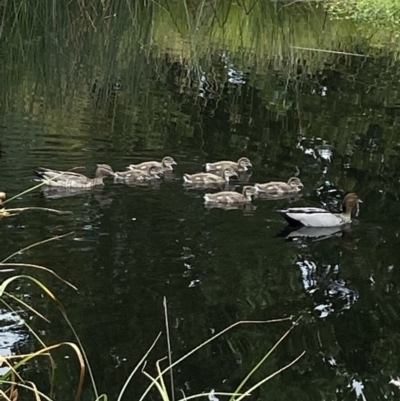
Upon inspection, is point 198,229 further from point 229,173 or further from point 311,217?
point 229,173

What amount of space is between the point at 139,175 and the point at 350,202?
2194 mm

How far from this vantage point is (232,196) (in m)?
9.25

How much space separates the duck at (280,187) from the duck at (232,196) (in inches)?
4.1

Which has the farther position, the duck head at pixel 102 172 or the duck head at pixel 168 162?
the duck head at pixel 168 162

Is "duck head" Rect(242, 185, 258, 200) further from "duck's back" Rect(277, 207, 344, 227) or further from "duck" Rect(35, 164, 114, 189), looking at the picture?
"duck" Rect(35, 164, 114, 189)

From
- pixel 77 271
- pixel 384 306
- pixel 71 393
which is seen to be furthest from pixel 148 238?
pixel 71 393

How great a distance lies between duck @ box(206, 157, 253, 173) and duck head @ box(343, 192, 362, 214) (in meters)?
1.51

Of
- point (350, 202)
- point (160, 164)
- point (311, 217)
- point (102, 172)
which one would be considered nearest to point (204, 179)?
point (160, 164)

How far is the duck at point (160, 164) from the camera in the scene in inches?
374

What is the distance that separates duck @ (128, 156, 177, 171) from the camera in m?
9.50

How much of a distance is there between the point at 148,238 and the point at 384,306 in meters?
2.15

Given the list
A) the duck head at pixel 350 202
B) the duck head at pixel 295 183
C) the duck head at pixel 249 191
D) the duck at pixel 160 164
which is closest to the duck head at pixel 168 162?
the duck at pixel 160 164

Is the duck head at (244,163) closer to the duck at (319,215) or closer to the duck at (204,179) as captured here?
the duck at (204,179)

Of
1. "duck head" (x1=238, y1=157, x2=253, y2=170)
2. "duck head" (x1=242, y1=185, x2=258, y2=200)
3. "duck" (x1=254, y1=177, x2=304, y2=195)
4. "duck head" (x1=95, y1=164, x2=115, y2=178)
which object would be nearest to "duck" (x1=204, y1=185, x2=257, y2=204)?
"duck head" (x1=242, y1=185, x2=258, y2=200)
